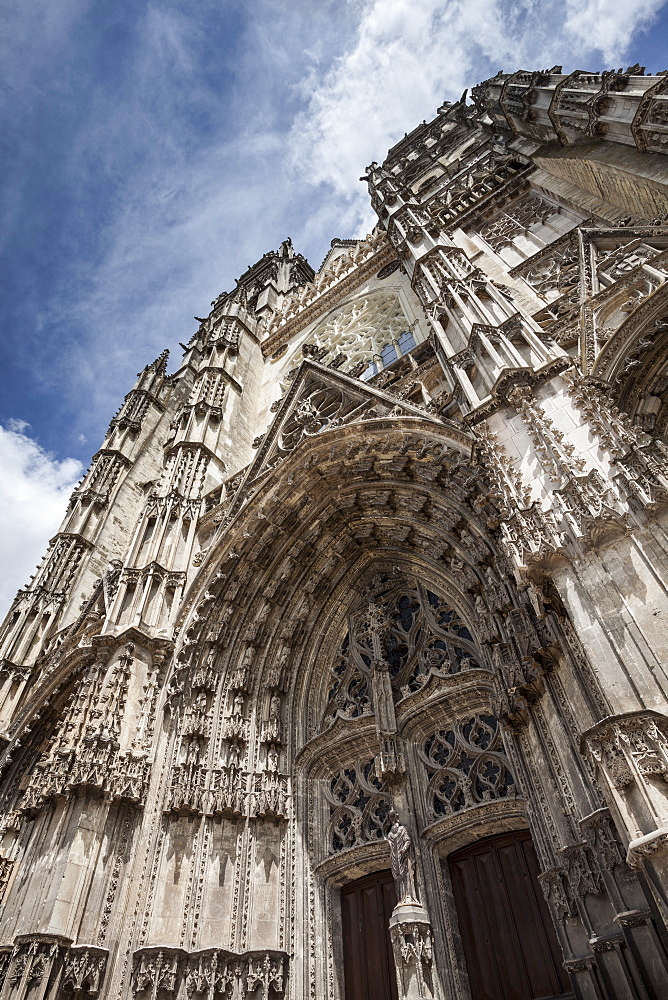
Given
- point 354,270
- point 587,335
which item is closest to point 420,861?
point 587,335

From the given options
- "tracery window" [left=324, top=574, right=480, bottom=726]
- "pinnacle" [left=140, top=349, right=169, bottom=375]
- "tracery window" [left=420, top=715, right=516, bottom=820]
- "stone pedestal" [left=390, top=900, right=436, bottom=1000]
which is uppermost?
"pinnacle" [left=140, top=349, right=169, bottom=375]

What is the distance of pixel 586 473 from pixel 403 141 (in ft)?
82.0

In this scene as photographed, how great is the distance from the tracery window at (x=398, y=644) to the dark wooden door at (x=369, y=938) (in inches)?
76.0

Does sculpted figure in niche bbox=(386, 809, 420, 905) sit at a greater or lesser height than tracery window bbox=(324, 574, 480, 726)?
lesser

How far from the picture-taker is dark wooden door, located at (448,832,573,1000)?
17.6 feet

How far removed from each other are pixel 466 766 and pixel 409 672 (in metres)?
1.51

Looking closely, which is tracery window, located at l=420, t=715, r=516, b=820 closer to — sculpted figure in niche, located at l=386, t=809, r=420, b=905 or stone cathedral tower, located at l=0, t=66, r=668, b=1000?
stone cathedral tower, located at l=0, t=66, r=668, b=1000

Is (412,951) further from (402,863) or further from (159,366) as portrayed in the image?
(159,366)

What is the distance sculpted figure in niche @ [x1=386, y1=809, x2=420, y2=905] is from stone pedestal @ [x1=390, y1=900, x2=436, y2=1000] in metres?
0.10

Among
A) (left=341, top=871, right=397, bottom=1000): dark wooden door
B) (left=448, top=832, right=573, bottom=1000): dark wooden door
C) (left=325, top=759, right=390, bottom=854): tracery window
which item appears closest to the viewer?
(left=448, top=832, right=573, bottom=1000): dark wooden door

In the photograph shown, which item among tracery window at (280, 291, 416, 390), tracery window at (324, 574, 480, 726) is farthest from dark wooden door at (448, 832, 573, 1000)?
tracery window at (280, 291, 416, 390)

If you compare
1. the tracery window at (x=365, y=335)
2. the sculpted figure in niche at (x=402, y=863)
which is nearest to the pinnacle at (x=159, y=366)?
the tracery window at (x=365, y=335)

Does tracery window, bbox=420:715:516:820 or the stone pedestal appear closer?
→ the stone pedestal

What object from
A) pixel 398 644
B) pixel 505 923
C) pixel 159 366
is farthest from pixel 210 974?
pixel 159 366
